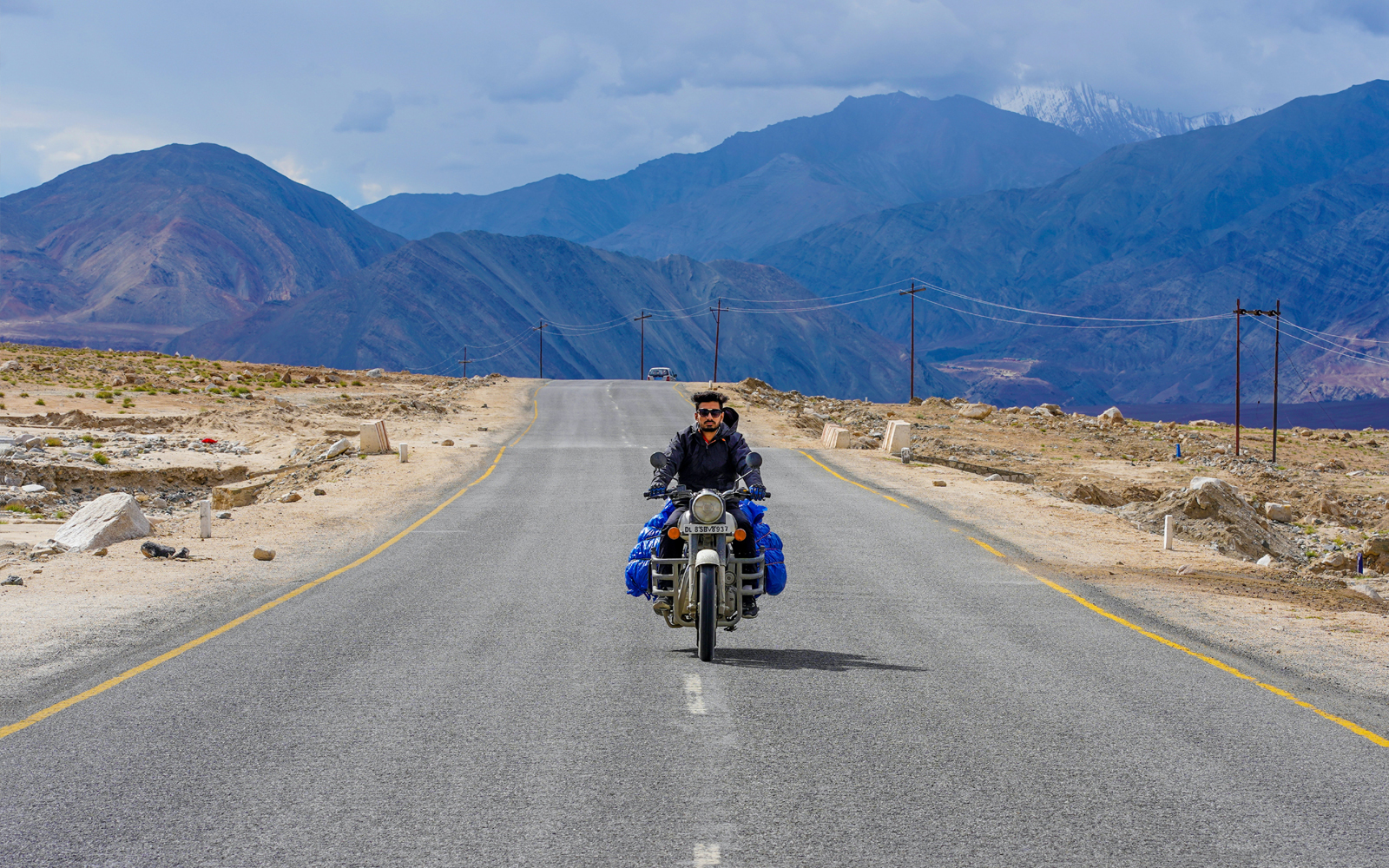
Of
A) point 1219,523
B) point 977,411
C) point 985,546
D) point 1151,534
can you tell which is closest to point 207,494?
point 985,546

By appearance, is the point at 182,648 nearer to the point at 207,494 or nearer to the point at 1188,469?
the point at 207,494

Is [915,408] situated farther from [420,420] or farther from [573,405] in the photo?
[420,420]

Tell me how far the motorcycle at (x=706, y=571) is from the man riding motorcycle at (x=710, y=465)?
0.25 ft

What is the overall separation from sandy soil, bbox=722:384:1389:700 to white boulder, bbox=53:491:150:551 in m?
13.5

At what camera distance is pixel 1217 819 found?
5.66m

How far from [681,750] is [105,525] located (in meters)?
13.5

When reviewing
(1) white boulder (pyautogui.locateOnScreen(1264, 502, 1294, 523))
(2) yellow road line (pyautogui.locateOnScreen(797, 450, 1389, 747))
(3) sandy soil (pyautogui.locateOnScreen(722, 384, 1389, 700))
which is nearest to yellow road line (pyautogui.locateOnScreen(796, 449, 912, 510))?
(3) sandy soil (pyautogui.locateOnScreen(722, 384, 1389, 700))

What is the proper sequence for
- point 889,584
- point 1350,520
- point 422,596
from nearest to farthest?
1. point 422,596
2. point 889,584
3. point 1350,520

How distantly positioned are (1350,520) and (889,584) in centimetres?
2578

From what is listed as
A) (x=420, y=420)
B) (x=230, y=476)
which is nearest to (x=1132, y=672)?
(x=230, y=476)

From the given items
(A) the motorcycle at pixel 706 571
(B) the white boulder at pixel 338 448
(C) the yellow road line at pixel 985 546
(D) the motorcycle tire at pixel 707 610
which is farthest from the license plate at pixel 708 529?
(B) the white boulder at pixel 338 448

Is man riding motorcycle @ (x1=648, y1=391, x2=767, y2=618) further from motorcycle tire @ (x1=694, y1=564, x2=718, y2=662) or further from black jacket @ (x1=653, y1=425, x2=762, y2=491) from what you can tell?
motorcycle tire @ (x1=694, y1=564, x2=718, y2=662)

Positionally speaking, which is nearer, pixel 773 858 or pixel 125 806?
pixel 773 858

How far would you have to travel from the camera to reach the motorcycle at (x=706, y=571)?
8.70 meters
